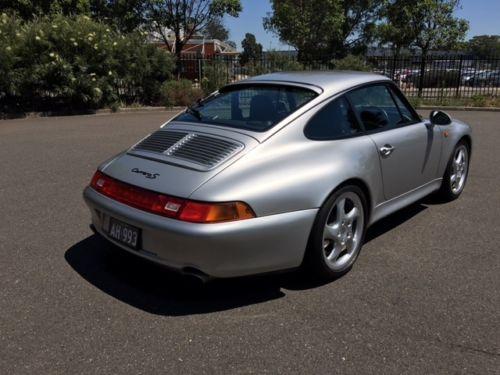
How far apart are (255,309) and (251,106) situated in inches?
62.9

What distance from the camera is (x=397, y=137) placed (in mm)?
4168

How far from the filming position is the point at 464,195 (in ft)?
18.8

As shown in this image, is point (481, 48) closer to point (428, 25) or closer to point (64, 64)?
point (428, 25)

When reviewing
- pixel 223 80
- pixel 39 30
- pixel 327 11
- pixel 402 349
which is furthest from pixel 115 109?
pixel 327 11

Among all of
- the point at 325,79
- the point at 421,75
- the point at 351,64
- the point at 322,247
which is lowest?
the point at 322,247

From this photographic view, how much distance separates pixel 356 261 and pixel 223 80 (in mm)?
13561

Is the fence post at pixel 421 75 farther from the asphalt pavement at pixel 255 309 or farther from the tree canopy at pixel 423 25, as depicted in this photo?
the asphalt pavement at pixel 255 309

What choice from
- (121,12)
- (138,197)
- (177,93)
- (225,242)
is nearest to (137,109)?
(177,93)

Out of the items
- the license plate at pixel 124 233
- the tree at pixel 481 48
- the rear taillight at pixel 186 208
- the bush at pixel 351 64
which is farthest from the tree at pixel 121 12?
the rear taillight at pixel 186 208

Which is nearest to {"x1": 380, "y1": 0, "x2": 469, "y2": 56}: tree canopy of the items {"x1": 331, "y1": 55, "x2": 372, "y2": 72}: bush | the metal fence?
the metal fence

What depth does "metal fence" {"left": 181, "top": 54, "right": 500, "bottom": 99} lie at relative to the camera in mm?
17172

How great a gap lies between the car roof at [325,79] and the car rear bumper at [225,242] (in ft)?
3.80

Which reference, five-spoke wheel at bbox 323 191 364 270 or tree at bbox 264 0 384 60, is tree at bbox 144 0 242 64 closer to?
tree at bbox 264 0 384 60

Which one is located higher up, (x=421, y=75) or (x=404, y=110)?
(x=421, y=75)
